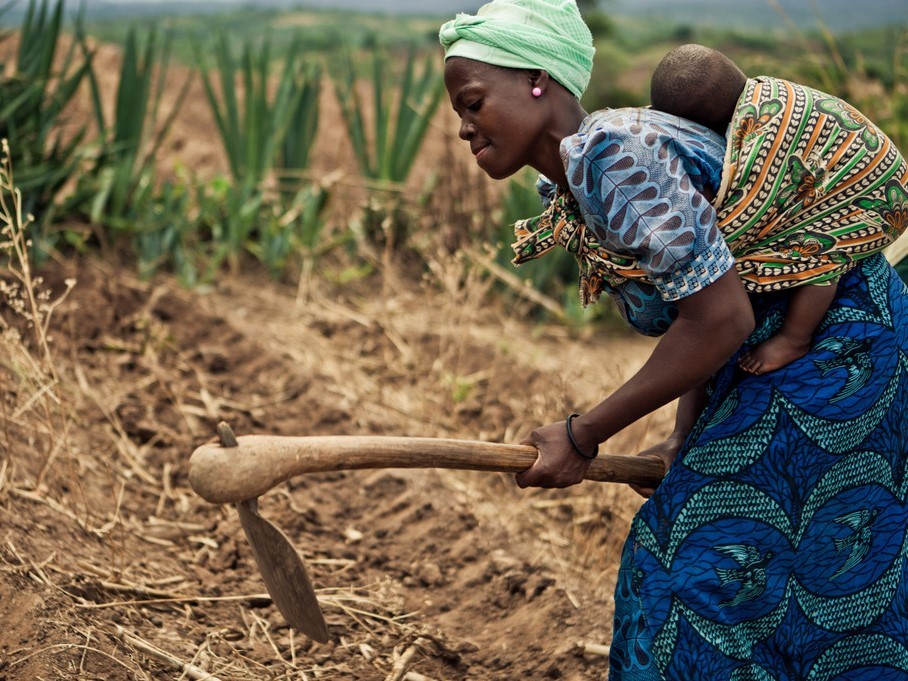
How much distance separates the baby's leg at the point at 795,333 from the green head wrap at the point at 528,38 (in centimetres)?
49

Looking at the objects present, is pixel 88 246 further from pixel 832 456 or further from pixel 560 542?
pixel 832 456

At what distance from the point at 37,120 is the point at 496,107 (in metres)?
3.31

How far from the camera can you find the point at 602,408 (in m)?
1.81

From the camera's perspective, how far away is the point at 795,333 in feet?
5.78

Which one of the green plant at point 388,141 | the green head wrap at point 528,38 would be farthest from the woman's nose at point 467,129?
the green plant at point 388,141

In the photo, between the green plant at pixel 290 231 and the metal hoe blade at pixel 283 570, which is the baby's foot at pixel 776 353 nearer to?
the metal hoe blade at pixel 283 570

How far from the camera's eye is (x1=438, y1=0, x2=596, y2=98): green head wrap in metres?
1.73

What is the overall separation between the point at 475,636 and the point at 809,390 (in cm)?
126

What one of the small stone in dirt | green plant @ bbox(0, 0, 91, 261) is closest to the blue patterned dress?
the small stone in dirt

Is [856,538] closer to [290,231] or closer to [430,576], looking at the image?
[430,576]

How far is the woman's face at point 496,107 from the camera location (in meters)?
1.75

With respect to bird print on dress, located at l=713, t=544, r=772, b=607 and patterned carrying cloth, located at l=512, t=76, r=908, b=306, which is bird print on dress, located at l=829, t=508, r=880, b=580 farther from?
patterned carrying cloth, located at l=512, t=76, r=908, b=306

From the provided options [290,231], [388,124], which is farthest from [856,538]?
[388,124]

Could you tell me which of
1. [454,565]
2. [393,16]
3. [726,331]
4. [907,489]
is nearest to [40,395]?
[454,565]
